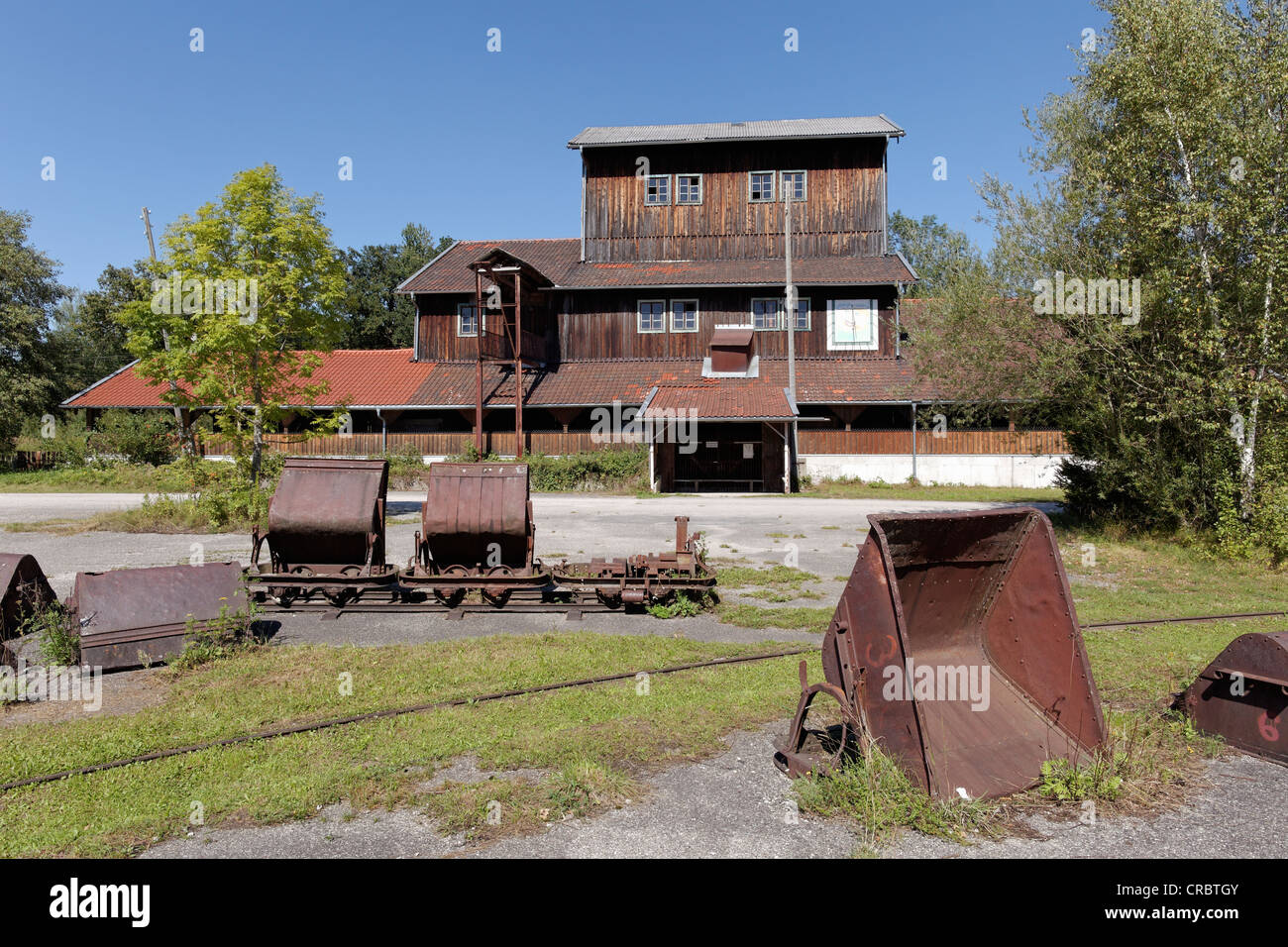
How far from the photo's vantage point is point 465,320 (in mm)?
38156

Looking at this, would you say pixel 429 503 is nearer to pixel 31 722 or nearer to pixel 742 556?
pixel 31 722

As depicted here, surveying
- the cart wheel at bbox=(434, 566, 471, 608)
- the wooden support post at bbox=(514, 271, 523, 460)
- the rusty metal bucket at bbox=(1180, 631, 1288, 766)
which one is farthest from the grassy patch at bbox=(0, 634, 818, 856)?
the wooden support post at bbox=(514, 271, 523, 460)

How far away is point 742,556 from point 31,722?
1132 centimetres

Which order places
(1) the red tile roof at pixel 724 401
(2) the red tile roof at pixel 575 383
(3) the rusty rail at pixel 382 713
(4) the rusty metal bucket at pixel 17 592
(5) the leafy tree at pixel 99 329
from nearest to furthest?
1. (3) the rusty rail at pixel 382 713
2. (4) the rusty metal bucket at pixel 17 592
3. (1) the red tile roof at pixel 724 401
4. (2) the red tile roof at pixel 575 383
5. (5) the leafy tree at pixel 99 329

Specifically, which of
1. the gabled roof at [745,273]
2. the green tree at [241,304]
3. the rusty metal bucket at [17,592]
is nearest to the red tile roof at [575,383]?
the gabled roof at [745,273]

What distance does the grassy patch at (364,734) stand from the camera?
4.99 m

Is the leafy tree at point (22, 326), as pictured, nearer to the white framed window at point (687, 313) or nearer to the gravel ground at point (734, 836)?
the white framed window at point (687, 313)

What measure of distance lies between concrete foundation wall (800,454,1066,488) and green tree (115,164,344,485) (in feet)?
69.0

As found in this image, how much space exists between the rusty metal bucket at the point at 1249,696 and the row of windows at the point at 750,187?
114ft

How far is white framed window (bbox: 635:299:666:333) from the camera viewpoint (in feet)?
121

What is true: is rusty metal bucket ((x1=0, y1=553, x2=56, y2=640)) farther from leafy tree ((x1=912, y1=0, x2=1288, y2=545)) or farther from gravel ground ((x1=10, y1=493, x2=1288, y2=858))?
leafy tree ((x1=912, y1=0, x2=1288, y2=545))

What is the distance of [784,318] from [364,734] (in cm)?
3291

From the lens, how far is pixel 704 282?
3572 cm
